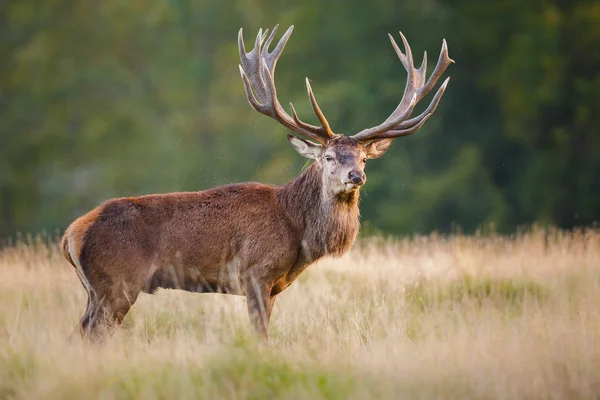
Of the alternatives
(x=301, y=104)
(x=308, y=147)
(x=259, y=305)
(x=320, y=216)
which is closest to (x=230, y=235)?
(x=259, y=305)

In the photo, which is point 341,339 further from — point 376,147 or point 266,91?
point 266,91

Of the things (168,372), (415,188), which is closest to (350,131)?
(415,188)

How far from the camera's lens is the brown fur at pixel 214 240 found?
630 centimetres

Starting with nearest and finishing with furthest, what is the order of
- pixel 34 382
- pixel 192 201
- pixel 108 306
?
pixel 34 382, pixel 108 306, pixel 192 201

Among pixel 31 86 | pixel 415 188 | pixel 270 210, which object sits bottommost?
pixel 415 188

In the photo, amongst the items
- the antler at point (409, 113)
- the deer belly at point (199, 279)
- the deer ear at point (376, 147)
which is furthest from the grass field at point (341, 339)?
the antler at point (409, 113)

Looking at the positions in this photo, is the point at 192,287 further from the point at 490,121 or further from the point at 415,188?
the point at 490,121

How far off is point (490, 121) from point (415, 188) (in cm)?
232

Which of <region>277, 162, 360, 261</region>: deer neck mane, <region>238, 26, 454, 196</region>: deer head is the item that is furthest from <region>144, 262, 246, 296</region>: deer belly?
<region>238, 26, 454, 196</region>: deer head

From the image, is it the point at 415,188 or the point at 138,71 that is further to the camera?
the point at 138,71

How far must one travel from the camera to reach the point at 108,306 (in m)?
6.28

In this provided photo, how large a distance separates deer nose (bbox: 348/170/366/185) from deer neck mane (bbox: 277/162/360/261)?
1.17 ft

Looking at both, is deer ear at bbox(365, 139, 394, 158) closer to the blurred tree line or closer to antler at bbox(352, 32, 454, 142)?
antler at bbox(352, 32, 454, 142)

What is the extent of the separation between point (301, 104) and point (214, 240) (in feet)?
40.8
